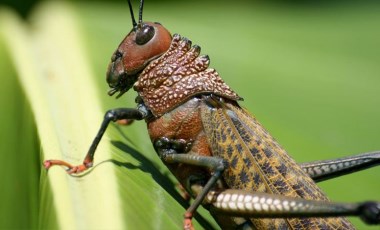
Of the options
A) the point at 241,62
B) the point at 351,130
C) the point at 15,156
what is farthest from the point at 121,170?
the point at 241,62

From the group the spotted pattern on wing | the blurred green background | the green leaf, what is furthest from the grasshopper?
the blurred green background

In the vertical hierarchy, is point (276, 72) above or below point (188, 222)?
above

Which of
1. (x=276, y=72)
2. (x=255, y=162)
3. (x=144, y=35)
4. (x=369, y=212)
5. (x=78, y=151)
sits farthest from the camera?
(x=276, y=72)

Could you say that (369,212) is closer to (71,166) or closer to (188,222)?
(188,222)

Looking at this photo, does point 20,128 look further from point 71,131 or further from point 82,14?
point 82,14

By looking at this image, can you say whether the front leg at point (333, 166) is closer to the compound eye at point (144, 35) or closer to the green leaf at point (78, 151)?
the green leaf at point (78, 151)

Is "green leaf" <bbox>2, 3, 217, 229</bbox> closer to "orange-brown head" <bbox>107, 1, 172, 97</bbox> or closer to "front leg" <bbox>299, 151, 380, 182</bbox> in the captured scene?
"orange-brown head" <bbox>107, 1, 172, 97</bbox>

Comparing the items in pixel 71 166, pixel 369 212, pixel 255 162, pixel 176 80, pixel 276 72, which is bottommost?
pixel 369 212

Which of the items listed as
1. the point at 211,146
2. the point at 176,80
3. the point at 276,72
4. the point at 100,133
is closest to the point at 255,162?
the point at 211,146

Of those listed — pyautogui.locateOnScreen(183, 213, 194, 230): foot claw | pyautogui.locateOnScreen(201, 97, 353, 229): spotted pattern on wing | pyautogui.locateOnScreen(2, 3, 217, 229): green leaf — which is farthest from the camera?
pyautogui.locateOnScreen(201, 97, 353, 229): spotted pattern on wing
